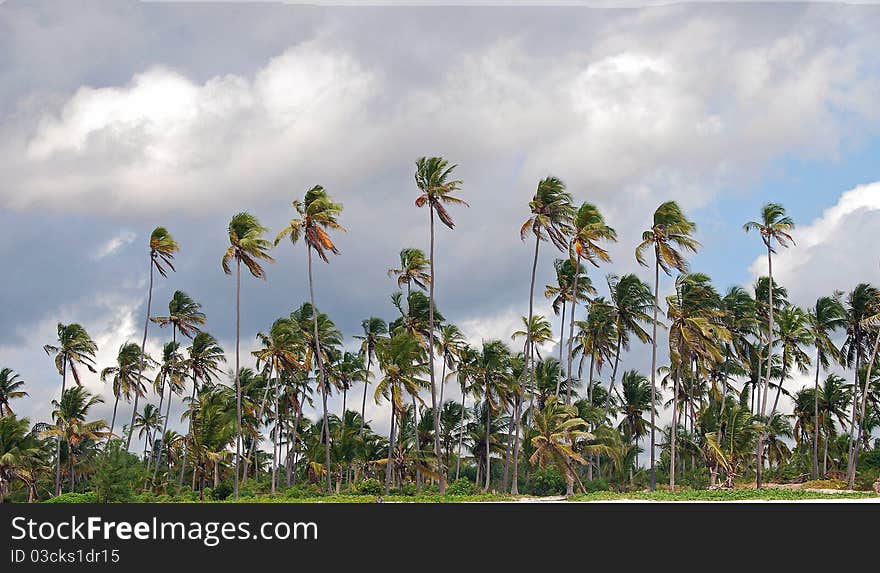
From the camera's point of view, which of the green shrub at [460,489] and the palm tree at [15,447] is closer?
the green shrub at [460,489]

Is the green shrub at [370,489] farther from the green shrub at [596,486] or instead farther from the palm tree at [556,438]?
the green shrub at [596,486]

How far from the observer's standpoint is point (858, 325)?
1614 inches

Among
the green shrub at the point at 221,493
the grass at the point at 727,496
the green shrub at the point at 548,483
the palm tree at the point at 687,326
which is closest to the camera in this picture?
the grass at the point at 727,496

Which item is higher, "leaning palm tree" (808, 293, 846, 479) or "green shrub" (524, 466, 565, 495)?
"leaning palm tree" (808, 293, 846, 479)

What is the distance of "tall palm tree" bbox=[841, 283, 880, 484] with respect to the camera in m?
39.9

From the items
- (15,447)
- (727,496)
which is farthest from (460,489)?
(15,447)

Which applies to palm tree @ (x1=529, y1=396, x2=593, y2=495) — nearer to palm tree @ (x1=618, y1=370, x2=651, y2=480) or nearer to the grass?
the grass

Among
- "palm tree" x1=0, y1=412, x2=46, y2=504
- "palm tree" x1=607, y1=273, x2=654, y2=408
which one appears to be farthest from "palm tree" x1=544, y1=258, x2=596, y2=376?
"palm tree" x1=0, y1=412, x2=46, y2=504

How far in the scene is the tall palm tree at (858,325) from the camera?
39.9 m

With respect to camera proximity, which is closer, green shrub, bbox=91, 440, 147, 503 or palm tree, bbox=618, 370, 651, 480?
green shrub, bbox=91, 440, 147, 503
